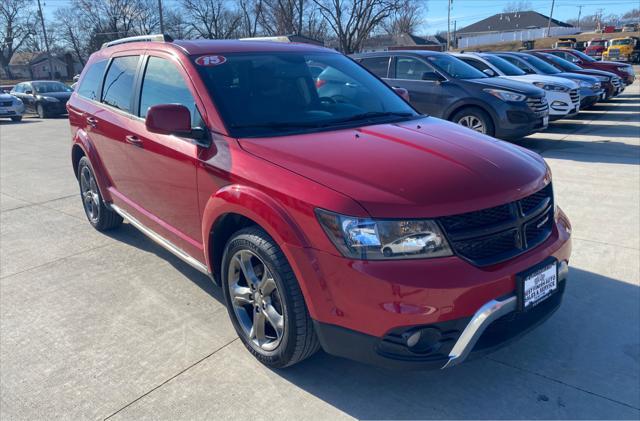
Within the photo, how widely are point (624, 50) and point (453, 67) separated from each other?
41865mm

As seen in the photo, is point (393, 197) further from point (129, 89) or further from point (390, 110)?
point (129, 89)

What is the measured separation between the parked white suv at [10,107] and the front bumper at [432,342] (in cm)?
2129

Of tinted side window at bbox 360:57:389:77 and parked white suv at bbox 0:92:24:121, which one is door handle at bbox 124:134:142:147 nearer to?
tinted side window at bbox 360:57:389:77

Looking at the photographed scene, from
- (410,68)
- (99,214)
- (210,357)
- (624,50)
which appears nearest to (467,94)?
→ (410,68)

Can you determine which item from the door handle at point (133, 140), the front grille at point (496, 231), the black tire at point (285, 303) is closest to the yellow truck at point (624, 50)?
the front grille at point (496, 231)

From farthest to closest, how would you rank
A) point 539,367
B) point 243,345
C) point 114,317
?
point 114,317
point 243,345
point 539,367

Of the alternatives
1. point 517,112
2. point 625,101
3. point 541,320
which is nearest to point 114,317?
point 541,320

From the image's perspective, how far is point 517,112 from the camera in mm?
8656

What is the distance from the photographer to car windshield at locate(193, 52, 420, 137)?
10.3 feet

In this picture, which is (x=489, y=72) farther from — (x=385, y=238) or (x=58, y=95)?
(x=58, y=95)

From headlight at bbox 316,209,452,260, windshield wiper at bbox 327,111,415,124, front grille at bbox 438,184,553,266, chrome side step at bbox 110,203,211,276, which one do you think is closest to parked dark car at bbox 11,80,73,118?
chrome side step at bbox 110,203,211,276

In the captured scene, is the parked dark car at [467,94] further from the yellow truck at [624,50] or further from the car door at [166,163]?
the yellow truck at [624,50]

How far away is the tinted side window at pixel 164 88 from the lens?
329 cm

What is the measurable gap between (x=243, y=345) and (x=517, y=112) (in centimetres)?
716
